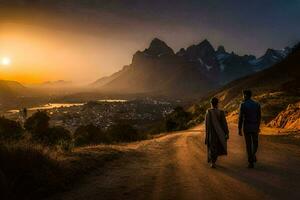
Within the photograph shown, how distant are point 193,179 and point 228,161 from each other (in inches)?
152

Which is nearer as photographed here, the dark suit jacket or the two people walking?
the two people walking

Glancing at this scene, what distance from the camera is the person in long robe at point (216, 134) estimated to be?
13625 millimetres

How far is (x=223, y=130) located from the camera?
13.7 metres

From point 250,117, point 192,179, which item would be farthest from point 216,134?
point 192,179

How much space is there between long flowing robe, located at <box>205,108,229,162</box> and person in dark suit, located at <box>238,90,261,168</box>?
0.61 meters

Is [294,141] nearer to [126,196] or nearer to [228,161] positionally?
[228,161]

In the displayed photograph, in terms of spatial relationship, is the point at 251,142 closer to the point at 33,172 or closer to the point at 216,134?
the point at 216,134

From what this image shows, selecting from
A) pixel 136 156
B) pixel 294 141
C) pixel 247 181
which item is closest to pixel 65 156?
pixel 136 156

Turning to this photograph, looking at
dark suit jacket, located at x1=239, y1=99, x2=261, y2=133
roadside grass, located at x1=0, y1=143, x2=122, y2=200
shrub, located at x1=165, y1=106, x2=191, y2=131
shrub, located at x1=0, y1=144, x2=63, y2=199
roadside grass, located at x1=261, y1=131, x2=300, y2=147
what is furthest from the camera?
shrub, located at x1=165, y1=106, x2=191, y2=131

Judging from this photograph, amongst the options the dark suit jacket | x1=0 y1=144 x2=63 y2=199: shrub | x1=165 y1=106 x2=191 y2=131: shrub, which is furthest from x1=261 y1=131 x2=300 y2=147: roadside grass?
x1=165 y1=106 x2=191 y2=131: shrub

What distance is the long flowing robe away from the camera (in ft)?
44.7

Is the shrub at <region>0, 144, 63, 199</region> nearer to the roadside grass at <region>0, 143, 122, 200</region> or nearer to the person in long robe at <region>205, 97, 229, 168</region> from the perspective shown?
the roadside grass at <region>0, 143, 122, 200</region>

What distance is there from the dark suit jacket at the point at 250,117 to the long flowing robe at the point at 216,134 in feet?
2.33

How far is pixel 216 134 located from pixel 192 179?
2.57 meters
